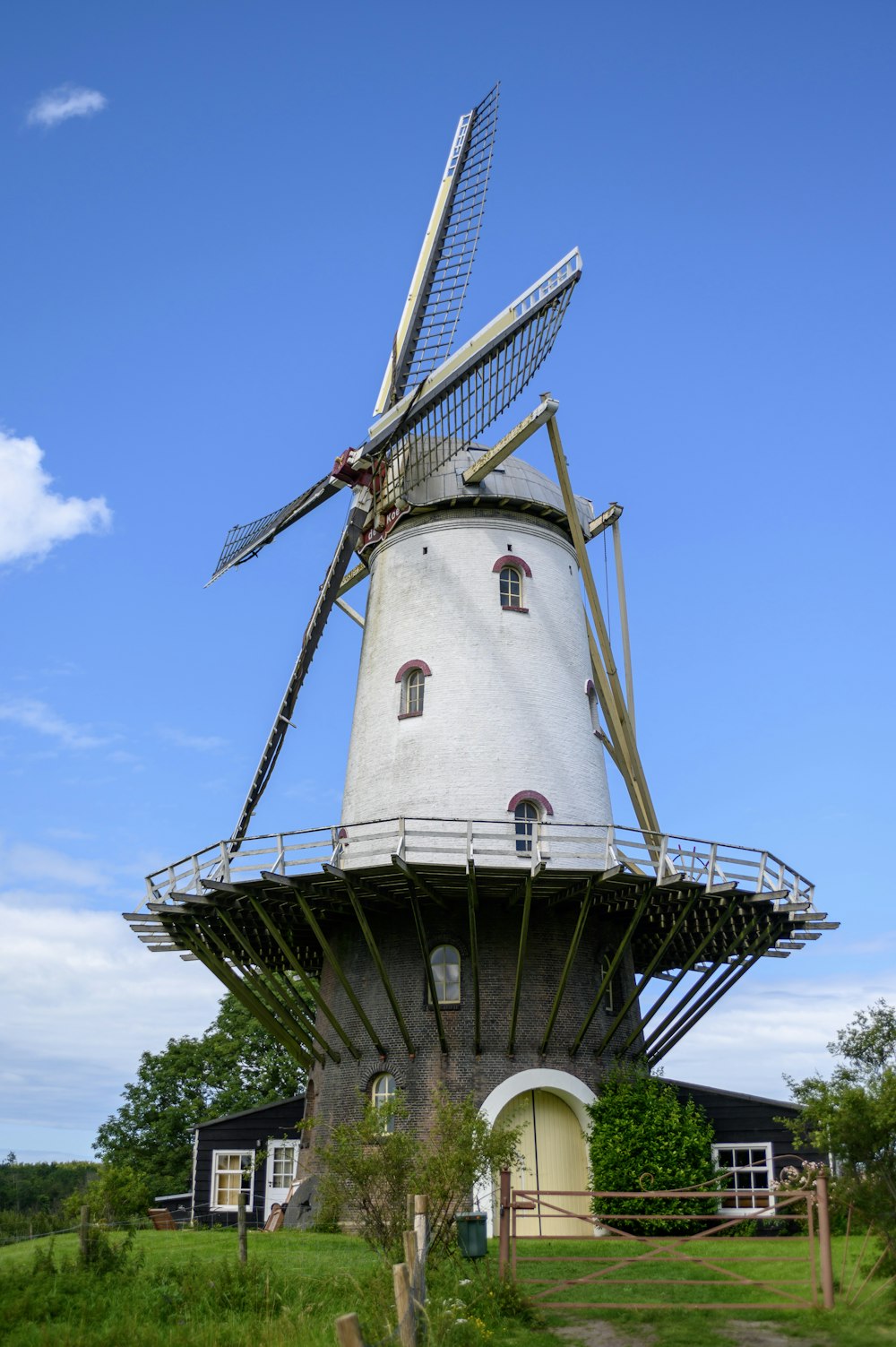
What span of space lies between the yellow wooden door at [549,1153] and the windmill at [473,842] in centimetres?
5

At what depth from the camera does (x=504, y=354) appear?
2506 cm

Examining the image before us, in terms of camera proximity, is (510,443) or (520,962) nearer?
(520,962)

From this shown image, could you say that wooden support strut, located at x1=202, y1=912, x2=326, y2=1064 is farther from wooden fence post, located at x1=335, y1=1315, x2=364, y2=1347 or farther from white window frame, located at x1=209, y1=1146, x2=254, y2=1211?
wooden fence post, located at x1=335, y1=1315, x2=364, y2=1347

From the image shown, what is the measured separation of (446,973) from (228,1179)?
29.1ft

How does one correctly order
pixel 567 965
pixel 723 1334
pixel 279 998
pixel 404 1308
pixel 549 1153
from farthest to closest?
pixel 279 998, pixel 549 1153, pixel 567 965, pixel 723 1334, pixel 404 1308

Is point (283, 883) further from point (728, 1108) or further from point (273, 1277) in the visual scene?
point (728, 1108)

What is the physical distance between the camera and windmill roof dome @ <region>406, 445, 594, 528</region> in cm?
2533

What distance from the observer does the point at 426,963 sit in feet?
68.6

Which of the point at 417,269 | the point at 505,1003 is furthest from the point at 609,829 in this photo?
the point at 417,269

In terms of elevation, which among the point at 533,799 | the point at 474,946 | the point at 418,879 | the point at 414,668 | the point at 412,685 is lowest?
the point at 474,946

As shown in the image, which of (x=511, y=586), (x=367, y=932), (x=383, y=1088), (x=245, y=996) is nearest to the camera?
(x=367, y=932)

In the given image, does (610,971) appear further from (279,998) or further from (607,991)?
(279,998)

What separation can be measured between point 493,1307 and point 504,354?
1785 cm

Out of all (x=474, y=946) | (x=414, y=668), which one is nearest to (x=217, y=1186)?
(x=474, y=946)
